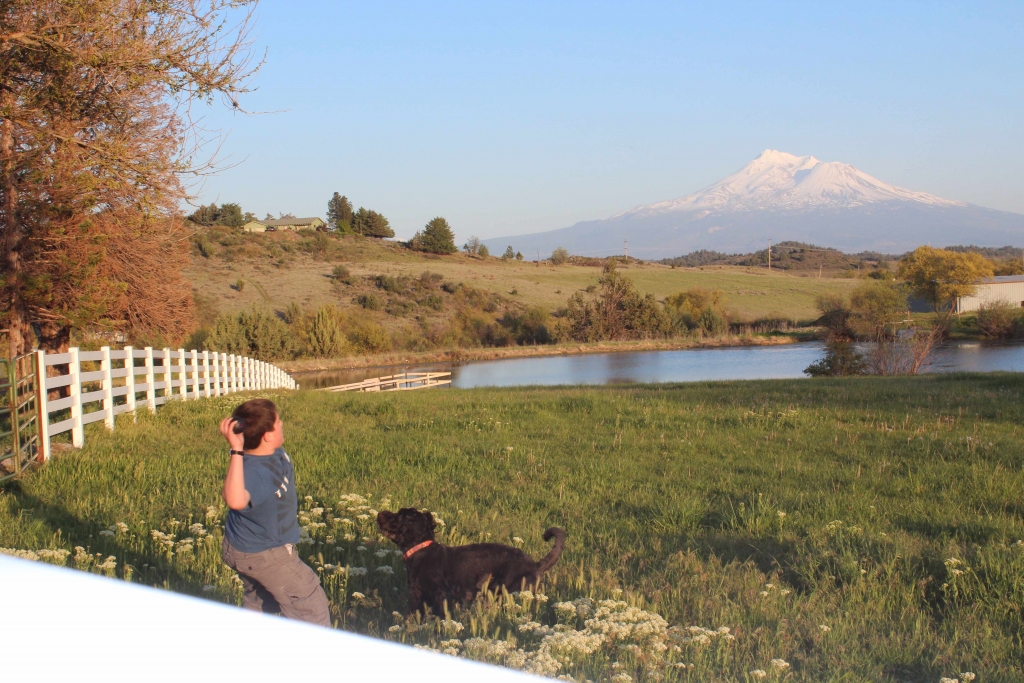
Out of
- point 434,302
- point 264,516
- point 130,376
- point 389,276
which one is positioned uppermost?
point 389,276

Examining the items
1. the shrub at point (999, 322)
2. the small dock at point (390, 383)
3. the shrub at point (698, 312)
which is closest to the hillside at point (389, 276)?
the shrub at point (698, 312)

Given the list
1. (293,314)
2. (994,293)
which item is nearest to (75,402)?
(293,314)

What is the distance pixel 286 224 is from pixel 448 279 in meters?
49.1

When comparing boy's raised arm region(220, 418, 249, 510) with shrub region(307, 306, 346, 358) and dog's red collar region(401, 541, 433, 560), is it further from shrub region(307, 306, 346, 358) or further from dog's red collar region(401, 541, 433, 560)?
shrub region(307, 306, 346, 358)

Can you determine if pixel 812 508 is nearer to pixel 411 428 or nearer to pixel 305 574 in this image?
pixel 305 574

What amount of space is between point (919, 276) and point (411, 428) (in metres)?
67.3

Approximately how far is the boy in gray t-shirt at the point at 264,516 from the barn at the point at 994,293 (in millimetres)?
74228

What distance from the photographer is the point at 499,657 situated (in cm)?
326

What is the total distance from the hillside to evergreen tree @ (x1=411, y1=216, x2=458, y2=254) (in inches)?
81.4

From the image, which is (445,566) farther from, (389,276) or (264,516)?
(389,276)

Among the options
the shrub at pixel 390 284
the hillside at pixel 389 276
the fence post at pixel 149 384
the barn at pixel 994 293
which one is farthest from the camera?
the shrub at pixel 390 284

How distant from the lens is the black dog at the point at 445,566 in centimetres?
425

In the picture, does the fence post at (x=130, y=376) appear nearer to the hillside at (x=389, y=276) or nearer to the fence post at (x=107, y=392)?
the fence post at (x=107, y=392)

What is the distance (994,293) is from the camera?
2785 inches
